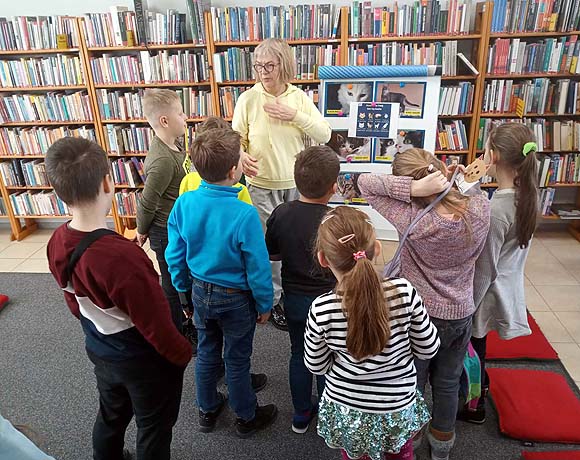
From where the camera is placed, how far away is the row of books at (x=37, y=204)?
13.8 ft

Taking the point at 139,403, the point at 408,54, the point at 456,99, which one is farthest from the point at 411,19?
the point at 139,403

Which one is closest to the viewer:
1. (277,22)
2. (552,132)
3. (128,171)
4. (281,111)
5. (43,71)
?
(281,111)

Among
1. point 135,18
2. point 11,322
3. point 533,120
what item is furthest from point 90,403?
point 533,120

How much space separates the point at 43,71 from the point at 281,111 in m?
2.63

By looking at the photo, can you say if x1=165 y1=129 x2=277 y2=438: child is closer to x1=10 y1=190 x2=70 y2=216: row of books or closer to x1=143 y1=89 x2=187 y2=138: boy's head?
x1=143 y1=89 x2=187 y2=138: boy's head

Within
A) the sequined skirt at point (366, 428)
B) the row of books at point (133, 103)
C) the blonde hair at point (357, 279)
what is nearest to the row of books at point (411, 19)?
the row of books at point (133, 103)

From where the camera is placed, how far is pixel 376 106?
128 inches

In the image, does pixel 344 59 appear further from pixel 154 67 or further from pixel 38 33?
pixel 38 33

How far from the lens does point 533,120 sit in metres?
3.65

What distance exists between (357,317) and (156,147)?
144 centimetres

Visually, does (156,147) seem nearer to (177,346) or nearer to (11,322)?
(177,346)

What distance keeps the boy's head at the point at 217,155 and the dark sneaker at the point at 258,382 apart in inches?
44.7

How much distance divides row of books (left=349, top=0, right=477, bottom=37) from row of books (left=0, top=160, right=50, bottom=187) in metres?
3.04

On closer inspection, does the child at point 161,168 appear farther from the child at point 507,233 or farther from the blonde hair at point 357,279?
the child at point 507,233
